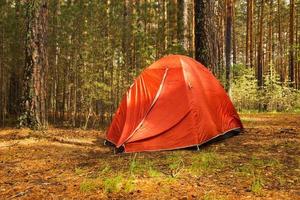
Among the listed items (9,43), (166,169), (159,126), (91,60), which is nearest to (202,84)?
(159,126)

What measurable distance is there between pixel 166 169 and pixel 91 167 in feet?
4.16

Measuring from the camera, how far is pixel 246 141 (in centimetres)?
848

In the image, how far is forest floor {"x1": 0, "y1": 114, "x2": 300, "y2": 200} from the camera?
5352 mm

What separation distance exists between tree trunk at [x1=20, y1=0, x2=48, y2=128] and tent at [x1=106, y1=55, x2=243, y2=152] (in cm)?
221

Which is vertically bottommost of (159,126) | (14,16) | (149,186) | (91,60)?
(149,186)

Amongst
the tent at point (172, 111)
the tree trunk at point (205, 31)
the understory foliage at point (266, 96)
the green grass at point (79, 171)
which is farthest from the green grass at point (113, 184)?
the understory foliage at point (266, 96)

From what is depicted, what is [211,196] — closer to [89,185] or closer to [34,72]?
[89,185]

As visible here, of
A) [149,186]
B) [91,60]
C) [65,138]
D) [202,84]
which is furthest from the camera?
[91,60]

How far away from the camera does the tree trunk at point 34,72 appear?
401 inches

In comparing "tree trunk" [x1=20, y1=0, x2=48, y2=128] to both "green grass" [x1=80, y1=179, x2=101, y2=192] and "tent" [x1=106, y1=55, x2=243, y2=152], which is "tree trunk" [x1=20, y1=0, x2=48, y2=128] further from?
"green grass" [x1=80, y1=179, x2=101, y2=192]

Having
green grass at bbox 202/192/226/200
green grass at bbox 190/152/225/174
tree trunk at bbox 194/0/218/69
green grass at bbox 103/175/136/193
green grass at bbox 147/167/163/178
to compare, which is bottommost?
green grass at bbox 202/192/226/200

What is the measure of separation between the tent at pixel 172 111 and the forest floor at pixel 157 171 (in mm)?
348

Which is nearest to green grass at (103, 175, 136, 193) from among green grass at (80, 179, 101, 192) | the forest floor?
the forest floor

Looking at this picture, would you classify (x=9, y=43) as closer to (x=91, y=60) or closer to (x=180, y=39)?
(x=91, y=60)
